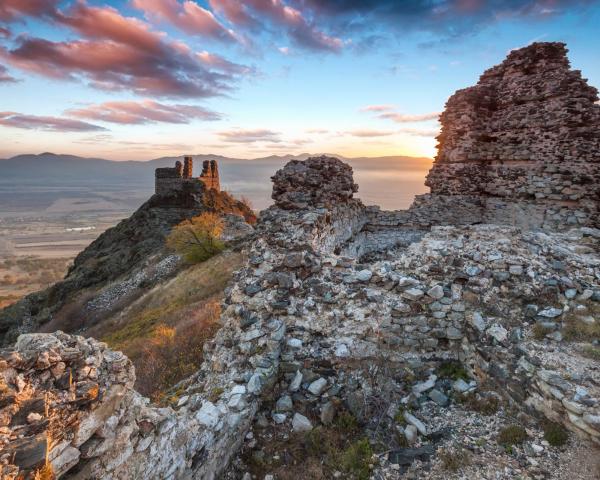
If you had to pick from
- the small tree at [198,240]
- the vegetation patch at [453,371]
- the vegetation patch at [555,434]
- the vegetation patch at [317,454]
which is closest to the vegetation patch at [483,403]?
the vegetation patch at [453,371]

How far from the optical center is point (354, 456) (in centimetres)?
466

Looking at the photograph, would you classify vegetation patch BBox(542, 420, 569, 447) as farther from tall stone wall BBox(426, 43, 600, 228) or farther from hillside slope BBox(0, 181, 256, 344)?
hillside slope BBox(0, 181, 256, 344)

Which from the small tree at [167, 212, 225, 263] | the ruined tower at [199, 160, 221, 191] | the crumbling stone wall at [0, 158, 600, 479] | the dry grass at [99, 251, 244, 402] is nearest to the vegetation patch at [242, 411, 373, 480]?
the crumbling stone wall at [0, 158, 600, 479]

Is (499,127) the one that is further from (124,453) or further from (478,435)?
(124,453)

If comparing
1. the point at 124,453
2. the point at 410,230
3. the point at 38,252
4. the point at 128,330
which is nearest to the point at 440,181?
the point at 410,230

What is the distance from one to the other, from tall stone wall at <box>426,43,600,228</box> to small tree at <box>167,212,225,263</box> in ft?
57.2

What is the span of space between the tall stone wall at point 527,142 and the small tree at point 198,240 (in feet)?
57.2

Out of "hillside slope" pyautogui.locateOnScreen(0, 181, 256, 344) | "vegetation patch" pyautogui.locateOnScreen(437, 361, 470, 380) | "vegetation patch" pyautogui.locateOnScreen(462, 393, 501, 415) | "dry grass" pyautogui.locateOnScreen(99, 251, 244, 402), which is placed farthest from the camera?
"hillside slope" pyautogui.locateOnScreen(0, 181, 256, 344)

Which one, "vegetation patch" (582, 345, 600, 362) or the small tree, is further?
the small tree

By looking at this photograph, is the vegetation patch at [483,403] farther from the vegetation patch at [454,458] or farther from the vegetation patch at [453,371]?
the vegetation patch at [454,458]

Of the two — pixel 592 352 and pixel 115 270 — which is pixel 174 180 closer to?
pixel 115 270

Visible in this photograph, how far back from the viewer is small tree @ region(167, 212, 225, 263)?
26.2m

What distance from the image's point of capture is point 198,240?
26.2 meters

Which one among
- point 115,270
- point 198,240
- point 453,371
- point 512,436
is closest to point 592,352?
point 512,436
